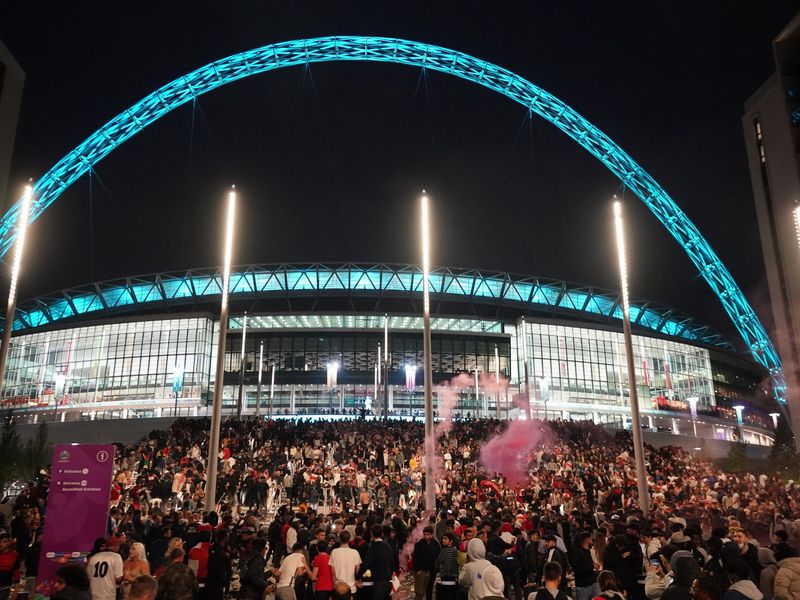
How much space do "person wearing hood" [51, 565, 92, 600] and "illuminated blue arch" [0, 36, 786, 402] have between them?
56146mm

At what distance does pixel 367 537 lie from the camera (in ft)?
48.1

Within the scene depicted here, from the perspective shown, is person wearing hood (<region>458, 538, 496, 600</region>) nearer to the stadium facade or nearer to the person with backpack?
the person with backpack

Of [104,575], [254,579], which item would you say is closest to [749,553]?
[254,579]

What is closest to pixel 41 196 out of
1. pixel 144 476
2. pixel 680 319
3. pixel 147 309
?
pixel 147 309

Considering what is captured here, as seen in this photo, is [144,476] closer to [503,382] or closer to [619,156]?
[619,156]

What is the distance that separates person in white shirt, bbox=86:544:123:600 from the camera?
9.92 metres

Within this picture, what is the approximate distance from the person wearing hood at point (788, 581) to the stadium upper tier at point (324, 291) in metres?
83.3

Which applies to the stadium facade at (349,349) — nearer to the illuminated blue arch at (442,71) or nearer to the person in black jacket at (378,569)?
the illuminated blue arch at (442,71)

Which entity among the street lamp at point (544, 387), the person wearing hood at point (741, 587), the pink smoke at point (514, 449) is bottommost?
the person wearing hood at point (741, 587)

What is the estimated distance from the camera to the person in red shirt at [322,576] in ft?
37.6

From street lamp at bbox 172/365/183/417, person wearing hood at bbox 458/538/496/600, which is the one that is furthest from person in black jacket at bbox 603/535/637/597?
street lamp at bbox 172/365/183/417

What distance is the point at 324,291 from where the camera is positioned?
93.4 m

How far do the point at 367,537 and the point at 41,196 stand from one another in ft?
198

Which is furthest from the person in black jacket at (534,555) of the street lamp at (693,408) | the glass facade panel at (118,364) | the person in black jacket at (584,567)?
the street lamp at (693,408)
